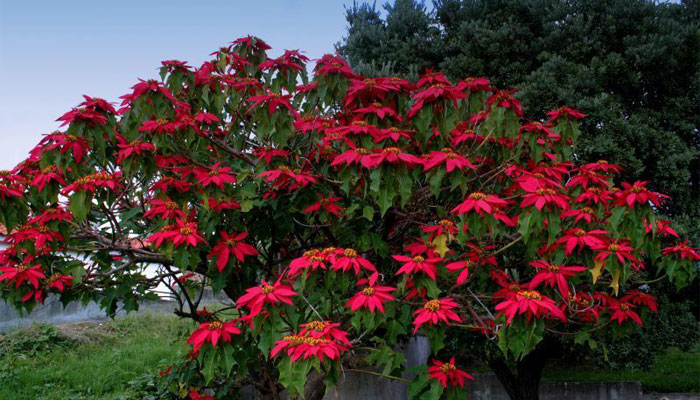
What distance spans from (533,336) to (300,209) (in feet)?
4.20

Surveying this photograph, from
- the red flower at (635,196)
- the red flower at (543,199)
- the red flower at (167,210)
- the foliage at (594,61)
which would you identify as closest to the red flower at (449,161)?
the red flower at (543,199)

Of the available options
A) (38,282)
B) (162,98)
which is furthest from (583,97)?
(38,282)

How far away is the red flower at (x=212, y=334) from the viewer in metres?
2.49

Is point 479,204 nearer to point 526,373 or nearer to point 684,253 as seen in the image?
point 684,253

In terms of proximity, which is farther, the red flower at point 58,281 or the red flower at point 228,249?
the red flower at point 58,281

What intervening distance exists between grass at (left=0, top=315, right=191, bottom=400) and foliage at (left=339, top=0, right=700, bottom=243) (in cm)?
348

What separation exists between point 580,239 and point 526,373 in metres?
3.09

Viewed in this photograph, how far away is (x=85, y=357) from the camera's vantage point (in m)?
5.97

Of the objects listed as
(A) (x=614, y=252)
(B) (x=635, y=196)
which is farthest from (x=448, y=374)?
(B) (x=635, y=196)

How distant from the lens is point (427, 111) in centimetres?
280

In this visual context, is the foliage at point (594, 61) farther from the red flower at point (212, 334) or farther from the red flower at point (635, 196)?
the red flower at point (212, 334)

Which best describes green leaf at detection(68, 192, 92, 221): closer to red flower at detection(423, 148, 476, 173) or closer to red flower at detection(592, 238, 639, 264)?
red flower at detection(423, 148, 476, 173)

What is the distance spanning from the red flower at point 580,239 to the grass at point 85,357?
120 inches

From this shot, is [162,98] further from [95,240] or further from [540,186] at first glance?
[540,186]
